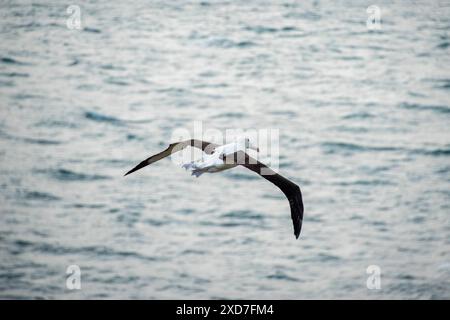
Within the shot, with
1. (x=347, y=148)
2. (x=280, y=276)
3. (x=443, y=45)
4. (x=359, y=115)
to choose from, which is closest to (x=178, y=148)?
(x=280, y=276)

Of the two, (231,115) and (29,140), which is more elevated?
(231,115)

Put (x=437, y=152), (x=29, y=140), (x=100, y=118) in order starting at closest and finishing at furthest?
1. (x=437, y=152)
2. (x=29, y=140)
3. (x=100, y=118)

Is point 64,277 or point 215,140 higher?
point 215,140

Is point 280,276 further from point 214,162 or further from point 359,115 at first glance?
point 214,162

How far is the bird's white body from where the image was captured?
1127 cm

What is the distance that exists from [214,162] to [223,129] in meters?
16.8

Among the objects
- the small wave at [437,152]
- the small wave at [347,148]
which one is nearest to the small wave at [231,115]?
the small wave at [347,148]

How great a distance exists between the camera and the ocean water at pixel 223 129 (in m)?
23.1

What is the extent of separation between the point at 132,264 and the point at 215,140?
204 inches

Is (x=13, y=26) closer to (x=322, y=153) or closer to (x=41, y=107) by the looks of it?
(x=41, y=107)

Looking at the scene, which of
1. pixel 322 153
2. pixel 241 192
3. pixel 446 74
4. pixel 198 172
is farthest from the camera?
pixel 446 74

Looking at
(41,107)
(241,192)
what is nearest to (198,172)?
(241,192)

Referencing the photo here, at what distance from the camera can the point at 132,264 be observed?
2333cm

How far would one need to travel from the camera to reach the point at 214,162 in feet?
37.2
